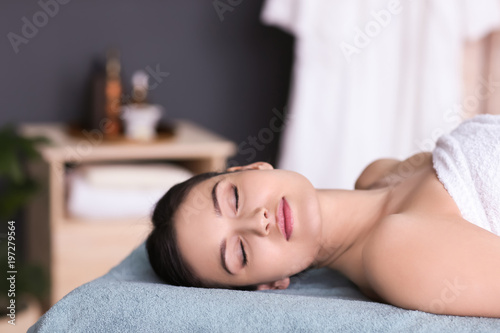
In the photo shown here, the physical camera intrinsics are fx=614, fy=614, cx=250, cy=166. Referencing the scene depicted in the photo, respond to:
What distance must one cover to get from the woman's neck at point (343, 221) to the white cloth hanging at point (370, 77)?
3.66 feet

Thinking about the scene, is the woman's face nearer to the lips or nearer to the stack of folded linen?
the lips

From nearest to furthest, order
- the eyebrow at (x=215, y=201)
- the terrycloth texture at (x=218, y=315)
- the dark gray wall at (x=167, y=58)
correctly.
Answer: the terrycloth texture at (x=218, y=315) < the eyebrow at (x=215, y=201) < the dark gray wall at (x=167, y=58)

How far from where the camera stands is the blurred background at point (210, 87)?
2.42 metres

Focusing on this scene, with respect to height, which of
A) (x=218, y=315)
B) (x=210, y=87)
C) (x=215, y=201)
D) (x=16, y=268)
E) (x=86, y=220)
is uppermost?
(x=210, y=87)

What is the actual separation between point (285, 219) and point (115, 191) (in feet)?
4.39

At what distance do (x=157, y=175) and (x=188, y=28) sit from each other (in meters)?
0.85

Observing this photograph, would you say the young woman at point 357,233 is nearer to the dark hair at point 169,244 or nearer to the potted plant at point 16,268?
the dark hair at point 169,244

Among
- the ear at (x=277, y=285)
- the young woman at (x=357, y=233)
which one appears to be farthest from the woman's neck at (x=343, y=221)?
the ear at (x=277, y=285)

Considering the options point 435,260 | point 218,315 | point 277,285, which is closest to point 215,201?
point 277,285

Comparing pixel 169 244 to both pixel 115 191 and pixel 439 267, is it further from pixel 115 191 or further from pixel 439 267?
pixel 115 191

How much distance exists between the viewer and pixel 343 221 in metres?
1.38

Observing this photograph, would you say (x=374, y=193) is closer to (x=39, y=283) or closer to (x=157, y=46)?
(x=39, y=283)

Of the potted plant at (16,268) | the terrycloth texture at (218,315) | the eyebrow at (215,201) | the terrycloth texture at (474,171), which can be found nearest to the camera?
the terrycloth texture at (218,315)

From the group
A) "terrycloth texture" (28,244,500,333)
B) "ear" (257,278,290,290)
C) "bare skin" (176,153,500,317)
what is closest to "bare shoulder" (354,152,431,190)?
"bare skin" (176,153,500,317)
